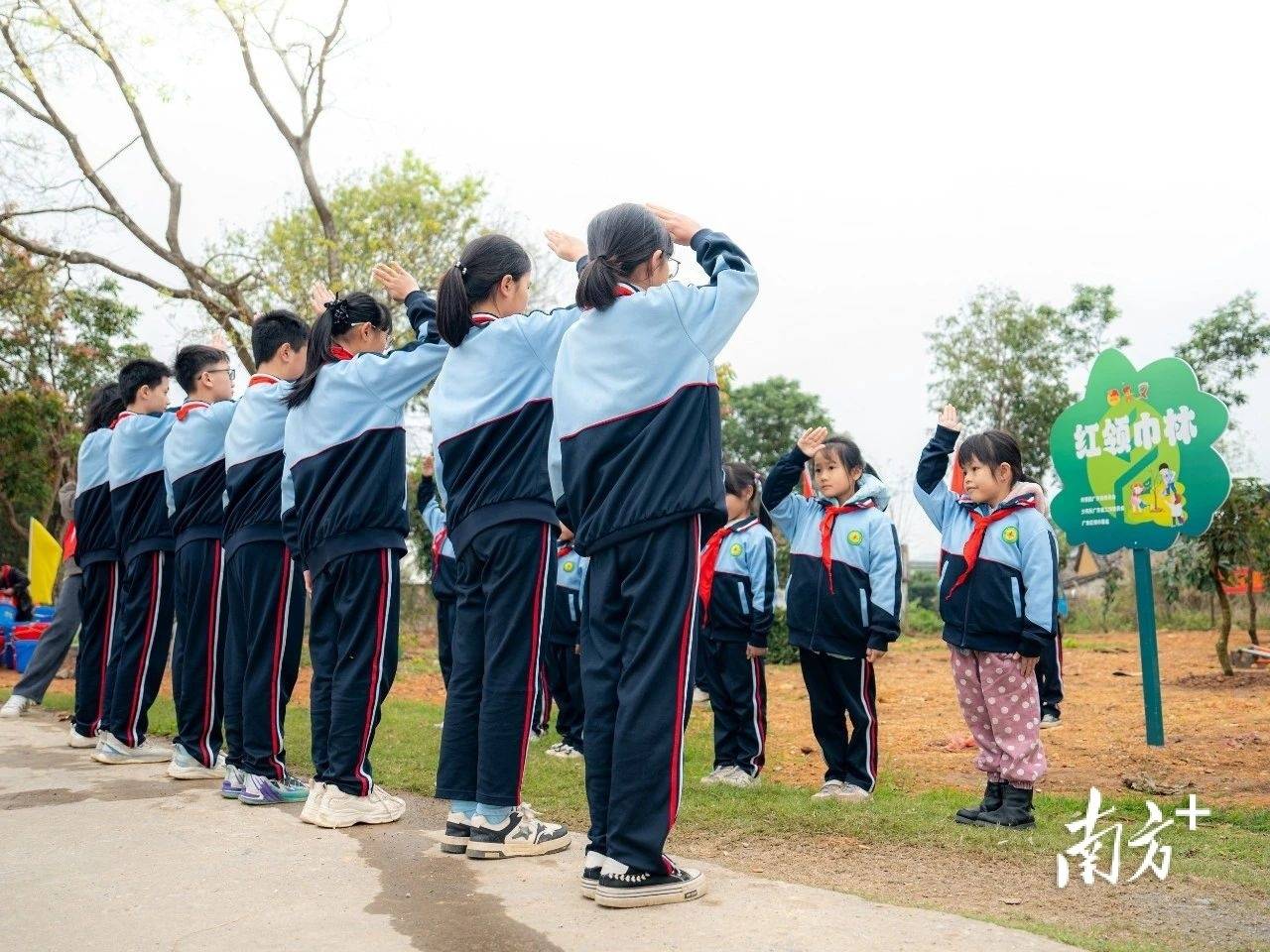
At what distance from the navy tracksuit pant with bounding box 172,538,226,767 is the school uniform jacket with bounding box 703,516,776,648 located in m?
2.56

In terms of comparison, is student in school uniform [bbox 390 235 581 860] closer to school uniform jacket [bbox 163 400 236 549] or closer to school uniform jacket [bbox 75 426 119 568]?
school uniform jacket [bbox 163 400 236 549]

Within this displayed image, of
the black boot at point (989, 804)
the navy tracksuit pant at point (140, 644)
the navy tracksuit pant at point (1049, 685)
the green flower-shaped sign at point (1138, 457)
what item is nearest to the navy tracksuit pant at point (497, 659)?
the black boot at point (989, 804)

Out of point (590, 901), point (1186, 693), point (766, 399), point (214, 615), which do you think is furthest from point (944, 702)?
point (766, 399)

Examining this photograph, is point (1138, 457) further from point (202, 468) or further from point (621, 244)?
point (202, 468)

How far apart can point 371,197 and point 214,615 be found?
10.3m

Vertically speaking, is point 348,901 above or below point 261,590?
below

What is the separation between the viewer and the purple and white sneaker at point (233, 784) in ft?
17.9

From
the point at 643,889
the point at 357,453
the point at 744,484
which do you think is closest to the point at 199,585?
the point at 357,453

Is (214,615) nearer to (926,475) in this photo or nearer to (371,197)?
(926,475)

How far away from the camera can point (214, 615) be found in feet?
20.3

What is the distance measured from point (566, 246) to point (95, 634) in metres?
4.60

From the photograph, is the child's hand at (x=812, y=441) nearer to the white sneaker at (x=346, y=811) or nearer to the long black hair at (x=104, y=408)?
the white sneaker at (x=346, y=811)

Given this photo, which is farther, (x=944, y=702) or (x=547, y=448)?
(x=944, y=702)

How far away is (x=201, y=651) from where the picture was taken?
6180 millimetres
